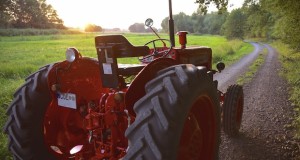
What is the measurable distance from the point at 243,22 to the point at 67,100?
82371 millimetres

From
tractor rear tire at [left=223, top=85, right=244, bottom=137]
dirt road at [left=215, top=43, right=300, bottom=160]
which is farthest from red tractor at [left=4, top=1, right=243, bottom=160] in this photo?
tractor rear tire at [left=223, top=85, right=244, bottom=137]

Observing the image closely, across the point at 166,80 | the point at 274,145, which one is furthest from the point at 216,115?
the point at 274,145

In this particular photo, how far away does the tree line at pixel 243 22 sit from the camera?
11.7m

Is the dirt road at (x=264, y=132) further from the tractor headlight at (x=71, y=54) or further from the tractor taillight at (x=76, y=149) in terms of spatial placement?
the tractor headlight at (x=71, y=54)

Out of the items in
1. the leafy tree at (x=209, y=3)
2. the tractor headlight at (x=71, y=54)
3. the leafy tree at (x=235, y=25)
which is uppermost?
the leafy tree at (x=209, y=3)

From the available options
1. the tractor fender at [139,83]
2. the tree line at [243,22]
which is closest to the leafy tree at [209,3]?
the tree line at [243,22]

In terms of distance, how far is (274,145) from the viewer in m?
4.56

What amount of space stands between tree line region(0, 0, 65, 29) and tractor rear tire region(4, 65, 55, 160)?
40502 mm

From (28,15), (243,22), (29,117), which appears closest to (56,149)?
(29,117)

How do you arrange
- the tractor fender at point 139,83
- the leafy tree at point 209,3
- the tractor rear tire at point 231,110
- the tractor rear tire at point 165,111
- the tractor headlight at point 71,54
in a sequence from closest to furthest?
1. the tractor rear tire at point 165,111
2. the tractor fender at point 139,83
3. the tractor headlight at point 71,54
4. the tractor rear tire at point 231,110
5. the leafy tree at point 209,3

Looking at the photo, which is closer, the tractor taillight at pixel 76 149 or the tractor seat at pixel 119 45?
the tractor seat at pixel 119 45

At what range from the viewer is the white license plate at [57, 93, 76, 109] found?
2898mm

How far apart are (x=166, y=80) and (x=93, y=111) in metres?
1.14

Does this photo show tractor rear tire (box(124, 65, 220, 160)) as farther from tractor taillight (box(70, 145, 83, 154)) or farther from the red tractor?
tractor taillight (box(70, 145, 83, 154))
